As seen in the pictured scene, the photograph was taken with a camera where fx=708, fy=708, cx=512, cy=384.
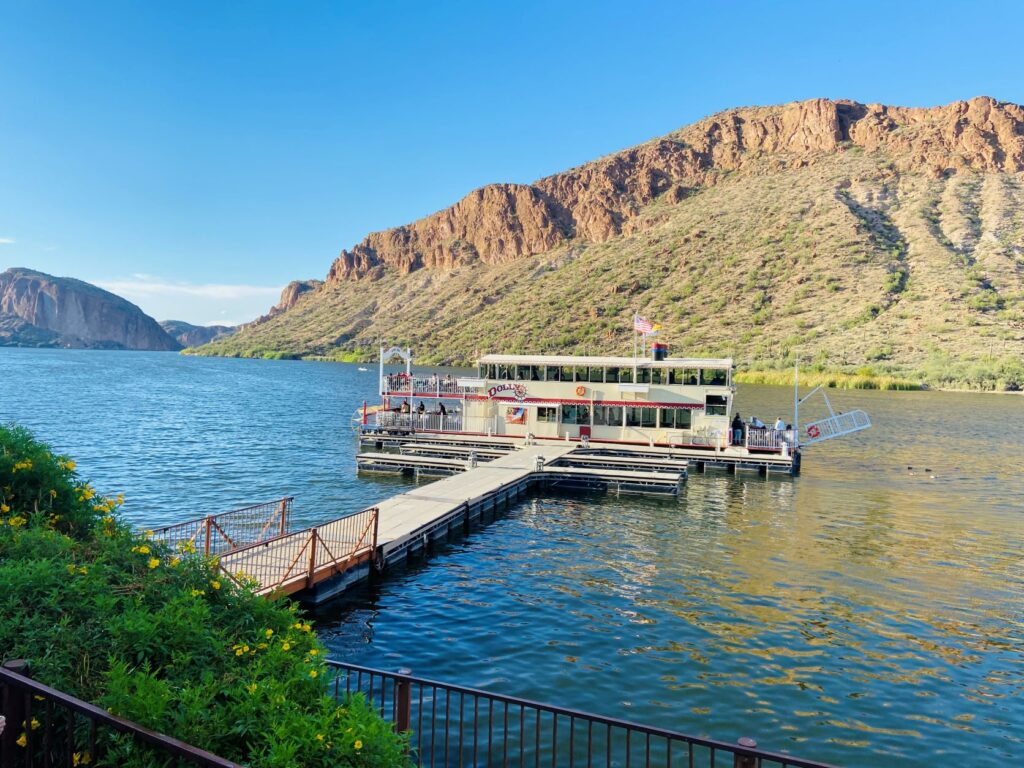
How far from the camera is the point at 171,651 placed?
19.5 ft

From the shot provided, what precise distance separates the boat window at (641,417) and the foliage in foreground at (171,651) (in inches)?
1357

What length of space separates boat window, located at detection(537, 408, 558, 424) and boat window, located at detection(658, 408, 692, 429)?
6.07 metres

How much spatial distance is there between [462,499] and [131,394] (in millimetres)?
71004

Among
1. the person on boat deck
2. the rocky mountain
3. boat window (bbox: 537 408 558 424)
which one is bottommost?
the person on boat deck

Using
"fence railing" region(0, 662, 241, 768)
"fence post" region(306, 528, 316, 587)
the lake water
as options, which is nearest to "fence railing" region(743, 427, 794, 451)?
the lake water

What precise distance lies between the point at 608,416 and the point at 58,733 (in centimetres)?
3690

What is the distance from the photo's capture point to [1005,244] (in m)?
120

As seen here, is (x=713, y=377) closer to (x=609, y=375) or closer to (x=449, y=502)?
(x=609, y=375)

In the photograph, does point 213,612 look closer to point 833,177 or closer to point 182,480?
point 182,480

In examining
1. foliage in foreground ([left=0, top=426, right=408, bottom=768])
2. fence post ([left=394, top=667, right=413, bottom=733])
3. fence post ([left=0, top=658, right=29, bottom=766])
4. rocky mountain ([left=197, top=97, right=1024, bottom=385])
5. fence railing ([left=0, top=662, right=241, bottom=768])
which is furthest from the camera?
rocky mountain ([left=197, top=97, right=1024, bottom=385])

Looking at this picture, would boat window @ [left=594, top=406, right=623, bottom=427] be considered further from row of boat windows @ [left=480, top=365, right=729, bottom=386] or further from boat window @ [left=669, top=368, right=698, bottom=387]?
boat window @ [left=669, top=368, right=698, bottom=387]

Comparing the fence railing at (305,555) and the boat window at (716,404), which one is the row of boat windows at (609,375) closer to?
the boat window at (716,404)

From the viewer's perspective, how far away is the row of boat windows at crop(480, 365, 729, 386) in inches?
1548

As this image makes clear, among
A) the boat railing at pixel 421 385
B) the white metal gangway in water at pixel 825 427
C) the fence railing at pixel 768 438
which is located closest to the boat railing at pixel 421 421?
the boat railing at pixel 421 385
